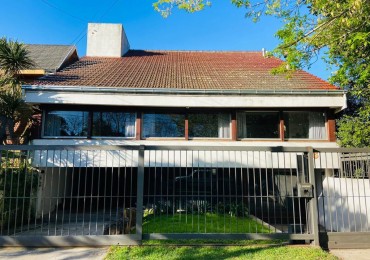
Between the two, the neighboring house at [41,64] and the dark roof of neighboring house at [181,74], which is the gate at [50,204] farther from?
the dark roof of neighboring house at [181,74]

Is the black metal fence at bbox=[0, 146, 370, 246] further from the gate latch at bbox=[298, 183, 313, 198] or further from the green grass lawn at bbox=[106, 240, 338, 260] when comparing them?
the green grass lawn at bbox=[106, 240, 338, 260]

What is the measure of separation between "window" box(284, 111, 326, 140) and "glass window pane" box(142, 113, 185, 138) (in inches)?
179

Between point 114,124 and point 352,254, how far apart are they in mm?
9474

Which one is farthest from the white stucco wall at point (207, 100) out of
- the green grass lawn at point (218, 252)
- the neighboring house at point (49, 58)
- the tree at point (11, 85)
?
the green grass lawn at point (218, 252)

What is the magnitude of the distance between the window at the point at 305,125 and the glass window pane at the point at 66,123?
8557 millimetres

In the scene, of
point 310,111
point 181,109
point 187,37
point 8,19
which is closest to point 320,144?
point 310,111

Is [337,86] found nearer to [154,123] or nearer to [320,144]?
[320,144]

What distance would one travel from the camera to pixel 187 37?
49.3 feet

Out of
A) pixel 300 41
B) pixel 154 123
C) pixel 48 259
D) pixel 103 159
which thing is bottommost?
pixel 48 259

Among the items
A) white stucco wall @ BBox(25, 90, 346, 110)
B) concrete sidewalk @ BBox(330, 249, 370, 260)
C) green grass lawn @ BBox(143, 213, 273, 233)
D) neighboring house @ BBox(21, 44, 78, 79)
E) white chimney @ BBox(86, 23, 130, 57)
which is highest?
white chimney @ BBox(86, 23, 130, 57)

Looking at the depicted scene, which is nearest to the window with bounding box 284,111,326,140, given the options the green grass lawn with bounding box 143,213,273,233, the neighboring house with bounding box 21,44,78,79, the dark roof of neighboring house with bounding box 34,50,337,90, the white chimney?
the dark roof of neighboring house with bounding box 34,50,337,90

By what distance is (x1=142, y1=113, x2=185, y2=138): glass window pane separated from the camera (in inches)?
488

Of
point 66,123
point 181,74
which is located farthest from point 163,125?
point 66,123

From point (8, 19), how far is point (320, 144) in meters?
14.2
